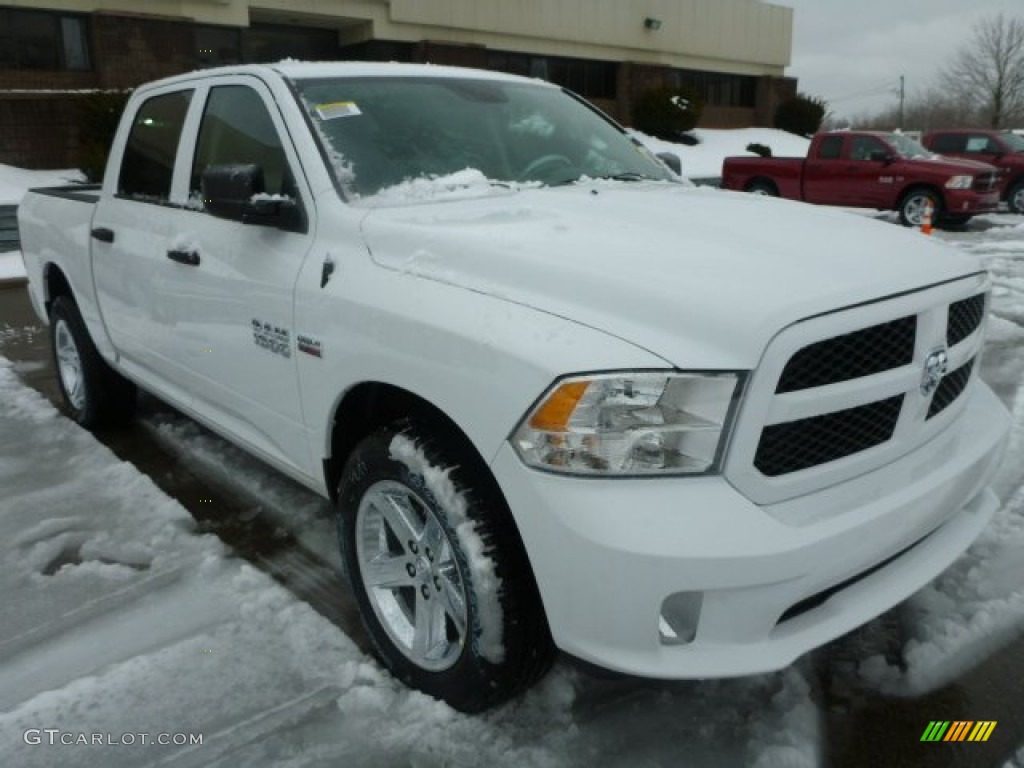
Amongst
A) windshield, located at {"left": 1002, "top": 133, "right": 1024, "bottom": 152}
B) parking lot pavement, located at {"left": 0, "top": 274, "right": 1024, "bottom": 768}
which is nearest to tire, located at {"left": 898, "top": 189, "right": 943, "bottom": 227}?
windshield, located at {"left": 1002, "top": 133, "right": 1024, "bottom": 152}

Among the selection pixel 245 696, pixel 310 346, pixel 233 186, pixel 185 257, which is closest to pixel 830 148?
pixel 185 257

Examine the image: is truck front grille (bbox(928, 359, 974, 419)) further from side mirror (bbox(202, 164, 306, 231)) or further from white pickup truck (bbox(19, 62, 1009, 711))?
side mirror (bbox(202, 164, 306, 231))

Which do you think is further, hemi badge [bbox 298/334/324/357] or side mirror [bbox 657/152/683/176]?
side mirror [bbox 657/152/683/176]

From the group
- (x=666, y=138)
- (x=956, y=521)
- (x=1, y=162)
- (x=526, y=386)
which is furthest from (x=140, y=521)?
(x=666, y=138)

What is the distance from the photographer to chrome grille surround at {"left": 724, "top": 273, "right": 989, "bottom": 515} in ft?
6.19

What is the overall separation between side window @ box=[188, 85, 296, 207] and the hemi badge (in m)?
0.55

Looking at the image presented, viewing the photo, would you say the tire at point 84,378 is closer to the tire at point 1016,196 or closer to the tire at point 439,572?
the tire at point 439,572

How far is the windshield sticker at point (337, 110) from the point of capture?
3019 mm

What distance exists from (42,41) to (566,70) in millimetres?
16146

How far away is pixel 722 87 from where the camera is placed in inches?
1373

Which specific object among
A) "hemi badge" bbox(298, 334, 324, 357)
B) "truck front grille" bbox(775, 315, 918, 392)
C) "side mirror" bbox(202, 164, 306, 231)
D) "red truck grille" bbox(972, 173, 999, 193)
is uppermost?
"side mirror" bbox(202, 164, 306, 231)

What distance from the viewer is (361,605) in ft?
8.82

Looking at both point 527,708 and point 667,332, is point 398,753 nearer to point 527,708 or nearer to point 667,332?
point 527,708

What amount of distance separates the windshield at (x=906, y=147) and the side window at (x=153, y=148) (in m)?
13.7
